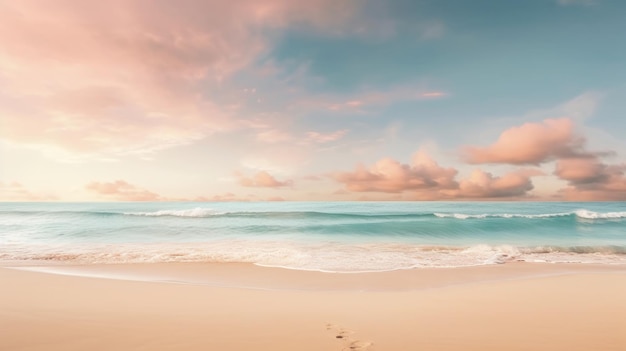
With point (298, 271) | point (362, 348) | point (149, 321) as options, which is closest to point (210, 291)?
point (149, 321)

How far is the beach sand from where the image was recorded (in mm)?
4492

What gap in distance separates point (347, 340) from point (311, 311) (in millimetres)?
1333

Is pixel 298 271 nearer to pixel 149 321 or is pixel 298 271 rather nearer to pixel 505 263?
pixel 149 321

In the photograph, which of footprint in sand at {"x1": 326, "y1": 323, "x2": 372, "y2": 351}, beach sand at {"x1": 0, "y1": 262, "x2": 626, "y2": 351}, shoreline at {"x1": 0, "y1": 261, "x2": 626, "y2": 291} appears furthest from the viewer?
shoreline at {"x1": 0, "y1": 261, "x2": 626, "y2": 291}

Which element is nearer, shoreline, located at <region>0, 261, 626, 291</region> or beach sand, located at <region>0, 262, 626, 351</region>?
beach sand, located at <region>0, 262, 626, 351</region>

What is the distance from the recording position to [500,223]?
29.3m

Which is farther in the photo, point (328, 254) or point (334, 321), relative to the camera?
point (328, 254)

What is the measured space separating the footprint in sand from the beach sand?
0.10 feet

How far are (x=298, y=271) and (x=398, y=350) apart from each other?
5478 millimetres

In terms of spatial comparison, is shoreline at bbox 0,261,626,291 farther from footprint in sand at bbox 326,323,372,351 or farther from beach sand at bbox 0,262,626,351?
footprint in sand at bbox 326,323,372,351

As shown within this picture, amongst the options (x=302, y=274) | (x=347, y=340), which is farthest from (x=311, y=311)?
(x=302, y=274)

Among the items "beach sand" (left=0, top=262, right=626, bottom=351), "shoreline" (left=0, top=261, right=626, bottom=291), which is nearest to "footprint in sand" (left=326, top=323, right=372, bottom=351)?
"beach sand" (left=0, top=262, right=626, bottom=351)

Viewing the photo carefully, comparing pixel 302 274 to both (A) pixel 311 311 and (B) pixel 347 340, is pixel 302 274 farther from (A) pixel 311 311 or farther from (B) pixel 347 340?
(B) pixel 347 340

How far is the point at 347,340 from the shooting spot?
452 cm
